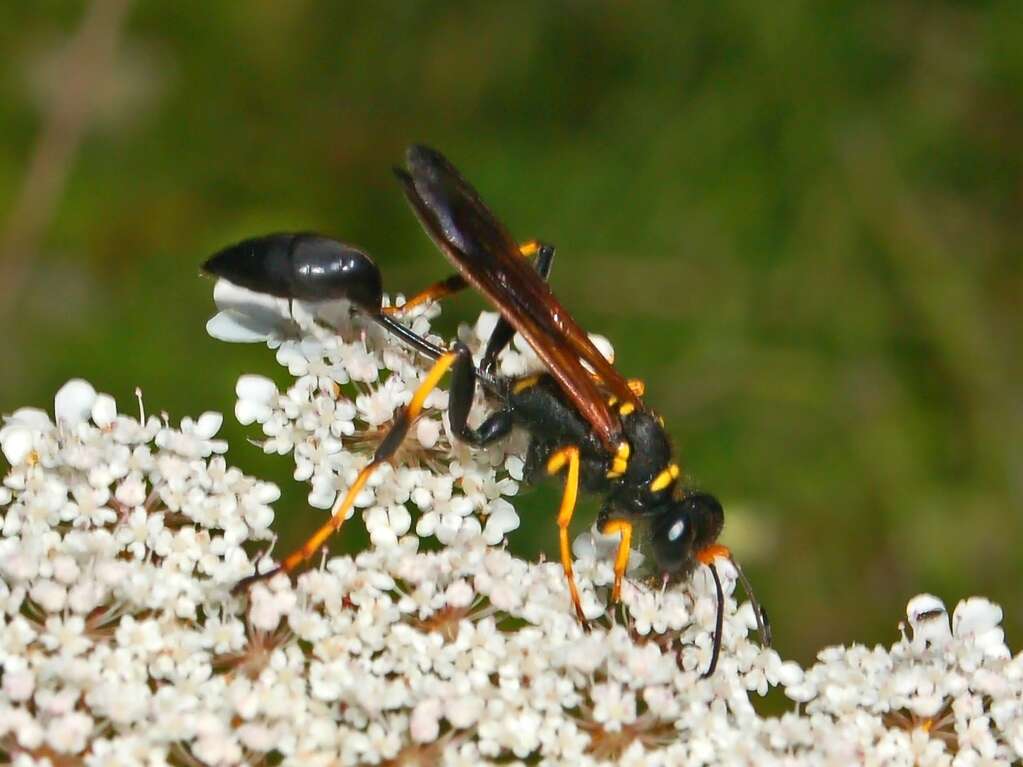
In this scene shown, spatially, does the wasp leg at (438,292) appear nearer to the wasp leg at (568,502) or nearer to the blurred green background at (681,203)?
the wasp leg at (568,502)

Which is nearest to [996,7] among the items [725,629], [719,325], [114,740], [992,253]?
[992,253]

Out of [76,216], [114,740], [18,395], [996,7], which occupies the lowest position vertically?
[114,740]

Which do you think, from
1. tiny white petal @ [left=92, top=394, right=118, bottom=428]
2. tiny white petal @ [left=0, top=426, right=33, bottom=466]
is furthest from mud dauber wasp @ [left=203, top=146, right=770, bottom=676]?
tiny white petal @ [left=0, top=426, right=33, bottom=466]

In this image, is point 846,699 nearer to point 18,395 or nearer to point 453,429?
point 453,429

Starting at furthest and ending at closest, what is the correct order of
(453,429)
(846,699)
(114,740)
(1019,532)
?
(1019,532) → (453,429) → (846,699) → (114,740)

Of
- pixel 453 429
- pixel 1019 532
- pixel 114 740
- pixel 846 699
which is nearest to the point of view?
pixel 114 740

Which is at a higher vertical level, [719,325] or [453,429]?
[719,325]

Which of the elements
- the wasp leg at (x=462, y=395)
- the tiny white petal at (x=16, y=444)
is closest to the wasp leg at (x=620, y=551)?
the wasp leg at (x=462, y=395)

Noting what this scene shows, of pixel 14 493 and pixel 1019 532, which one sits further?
pixel 1019 532
